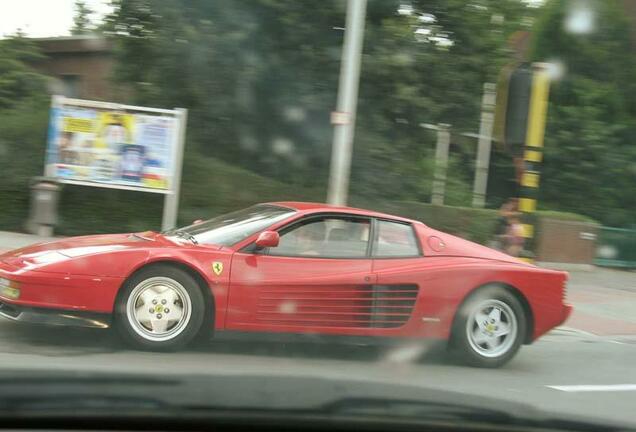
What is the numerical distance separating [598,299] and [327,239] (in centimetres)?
754

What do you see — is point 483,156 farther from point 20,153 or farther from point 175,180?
point 20,153

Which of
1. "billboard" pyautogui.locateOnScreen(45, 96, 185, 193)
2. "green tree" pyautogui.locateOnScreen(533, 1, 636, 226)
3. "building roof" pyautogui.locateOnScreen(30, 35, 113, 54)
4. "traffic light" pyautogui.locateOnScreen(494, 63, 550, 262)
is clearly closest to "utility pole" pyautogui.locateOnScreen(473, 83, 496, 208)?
"green tree" pyautogui.locateOnScreen(533, 1, 636, 226)

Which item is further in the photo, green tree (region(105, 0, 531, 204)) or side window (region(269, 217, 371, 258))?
green tree (region(105, 0, 531, 204))

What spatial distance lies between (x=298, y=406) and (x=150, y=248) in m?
3.28

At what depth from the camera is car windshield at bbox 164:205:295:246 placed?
6.02 meters

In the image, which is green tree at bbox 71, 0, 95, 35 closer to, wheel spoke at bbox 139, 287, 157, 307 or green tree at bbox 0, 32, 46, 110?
green tree at bbox 0, 32, 46, 110

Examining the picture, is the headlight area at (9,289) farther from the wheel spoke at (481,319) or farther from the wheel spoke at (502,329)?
the wheel spoke at (502,329)

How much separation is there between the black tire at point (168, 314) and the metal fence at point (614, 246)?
14825 mm

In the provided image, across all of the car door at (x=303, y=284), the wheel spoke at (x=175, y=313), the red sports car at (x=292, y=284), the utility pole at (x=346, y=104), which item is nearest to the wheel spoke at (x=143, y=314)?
the red sports car at (x=292, y=284)

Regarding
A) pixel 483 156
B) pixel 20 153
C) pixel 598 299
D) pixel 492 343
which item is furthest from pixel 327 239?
pixel 483 156

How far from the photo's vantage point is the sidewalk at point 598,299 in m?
9.37

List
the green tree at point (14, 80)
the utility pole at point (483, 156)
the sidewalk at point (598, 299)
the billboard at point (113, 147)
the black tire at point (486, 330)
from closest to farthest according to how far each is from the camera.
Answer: the black tire at point (486, 330) < the sidewalk at point (598, 299) < the billboard at point (113, 147) < the green tree at point (14, 80) < the utility pole at point (483, 156)

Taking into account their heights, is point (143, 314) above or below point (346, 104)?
below

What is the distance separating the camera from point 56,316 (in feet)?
17.6
